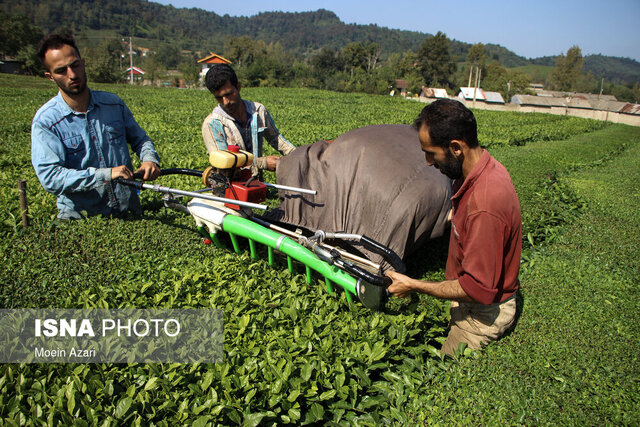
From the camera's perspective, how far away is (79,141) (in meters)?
4.21

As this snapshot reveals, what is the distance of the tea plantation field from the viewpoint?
2576 millimetres

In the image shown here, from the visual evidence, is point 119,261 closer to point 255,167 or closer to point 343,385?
point 255,167

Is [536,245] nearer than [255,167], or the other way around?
[255,167]

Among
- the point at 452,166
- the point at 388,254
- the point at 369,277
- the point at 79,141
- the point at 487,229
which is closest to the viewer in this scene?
the point at 487,229

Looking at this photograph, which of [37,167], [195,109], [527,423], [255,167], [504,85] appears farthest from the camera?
[504,85]

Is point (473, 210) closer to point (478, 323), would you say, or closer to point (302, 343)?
point (478, 323)

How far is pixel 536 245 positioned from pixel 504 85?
94.3m

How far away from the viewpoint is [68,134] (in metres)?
4.15

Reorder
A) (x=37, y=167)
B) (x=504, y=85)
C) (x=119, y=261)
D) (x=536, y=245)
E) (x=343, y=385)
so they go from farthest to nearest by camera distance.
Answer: (x=504, y=85)
(x=536, y=245)
(x=119, y=261)
(x=37, y=167)
(x=343, y=385)

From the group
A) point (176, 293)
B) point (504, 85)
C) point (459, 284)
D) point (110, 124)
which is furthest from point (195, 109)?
point (504, 85)

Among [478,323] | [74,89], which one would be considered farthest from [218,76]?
[478,323]

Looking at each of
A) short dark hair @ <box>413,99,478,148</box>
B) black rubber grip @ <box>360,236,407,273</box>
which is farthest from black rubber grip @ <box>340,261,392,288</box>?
short dark hair @ <box>413,99,478,148</box>

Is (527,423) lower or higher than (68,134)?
lower

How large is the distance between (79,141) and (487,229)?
382cm
